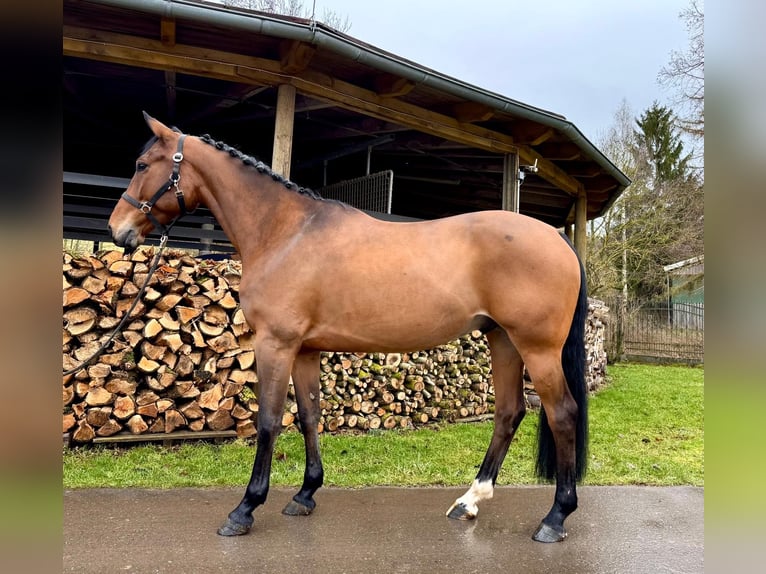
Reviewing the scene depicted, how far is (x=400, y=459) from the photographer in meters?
4.14

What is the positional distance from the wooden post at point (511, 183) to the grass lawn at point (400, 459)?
2704 mm

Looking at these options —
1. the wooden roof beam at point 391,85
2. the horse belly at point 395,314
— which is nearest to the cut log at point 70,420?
the horse belly at point 395,314

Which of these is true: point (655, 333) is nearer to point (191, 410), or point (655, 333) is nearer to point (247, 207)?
point (191, 410)

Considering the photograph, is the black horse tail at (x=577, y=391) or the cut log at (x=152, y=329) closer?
the black horse tail at (x=577, y=391)

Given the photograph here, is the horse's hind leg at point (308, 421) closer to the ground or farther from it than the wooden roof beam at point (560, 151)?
closer to the ground

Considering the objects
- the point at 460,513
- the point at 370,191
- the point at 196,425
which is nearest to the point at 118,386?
the point at 196,425

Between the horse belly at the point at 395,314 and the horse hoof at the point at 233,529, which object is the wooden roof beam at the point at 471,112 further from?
the horse hoof at the point at 233,529

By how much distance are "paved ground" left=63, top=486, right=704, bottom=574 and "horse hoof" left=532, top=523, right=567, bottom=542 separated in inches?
1.5

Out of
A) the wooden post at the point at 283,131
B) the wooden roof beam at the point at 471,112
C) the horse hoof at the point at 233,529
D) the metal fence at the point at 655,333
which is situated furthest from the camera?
the metal fence at the point at 655,333

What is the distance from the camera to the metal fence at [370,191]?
6227 mm

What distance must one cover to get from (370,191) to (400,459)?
12.1 feet

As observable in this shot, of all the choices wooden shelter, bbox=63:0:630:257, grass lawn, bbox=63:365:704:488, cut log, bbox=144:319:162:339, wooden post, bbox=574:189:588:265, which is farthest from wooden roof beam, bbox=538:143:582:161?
cut log, bbox=144:319:162:339

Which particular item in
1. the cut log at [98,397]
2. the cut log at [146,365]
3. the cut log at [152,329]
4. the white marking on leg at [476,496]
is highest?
the cut log at [152,329]

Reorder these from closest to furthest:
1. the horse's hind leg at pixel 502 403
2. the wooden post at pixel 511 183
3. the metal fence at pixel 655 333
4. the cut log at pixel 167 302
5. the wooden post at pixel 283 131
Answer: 1. the horse's hind leg at pixel 502 403
2. the cut log at pixel 167 302
3. the wooden post at pixel 283 131
4. the wooden post at pixel 511 183
5. the metal fence at pixel 655 333
